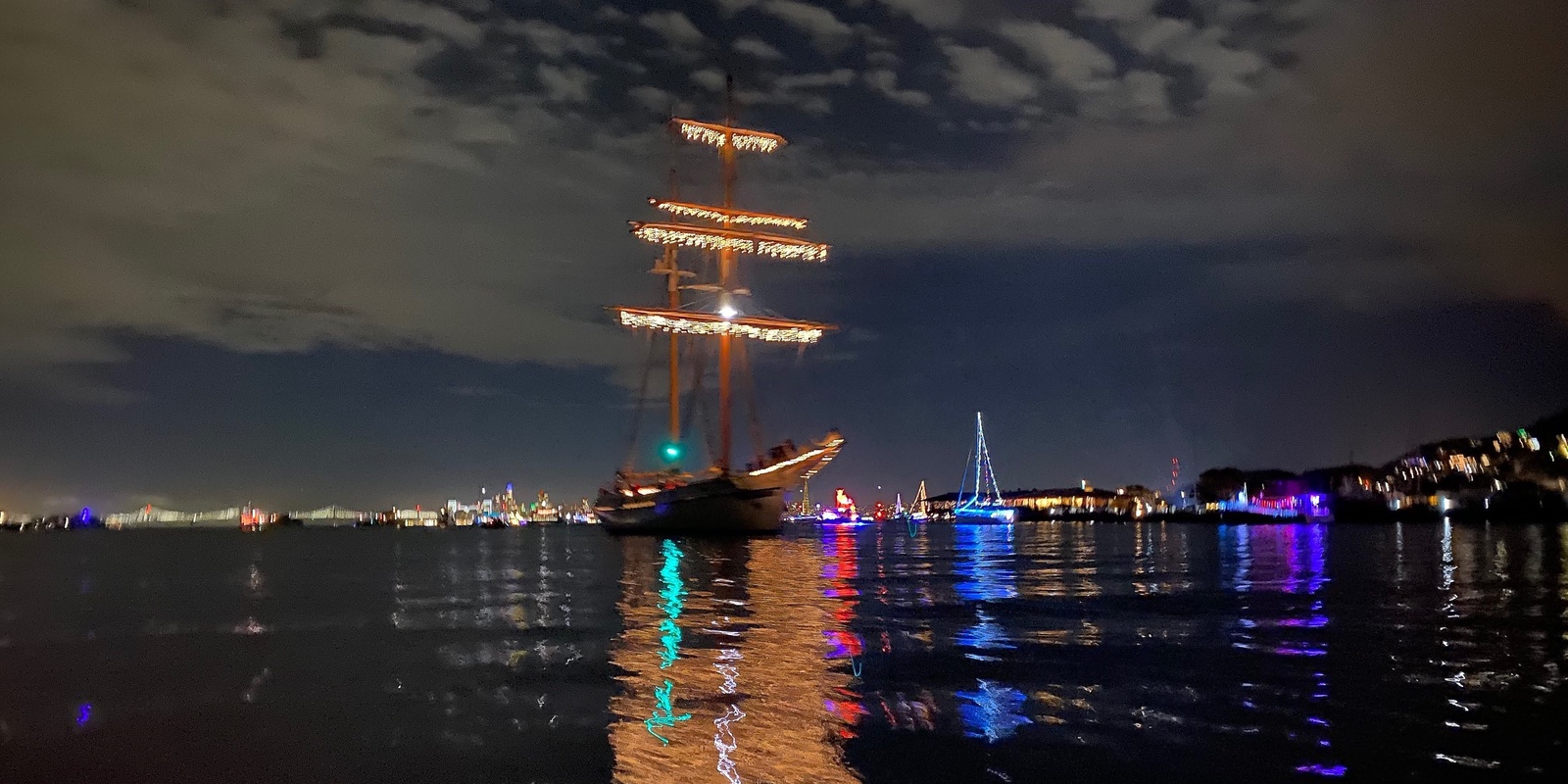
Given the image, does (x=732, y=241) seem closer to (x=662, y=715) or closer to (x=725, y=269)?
(x=725, y=269)

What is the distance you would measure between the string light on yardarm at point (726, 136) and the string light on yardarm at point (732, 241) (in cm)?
1080

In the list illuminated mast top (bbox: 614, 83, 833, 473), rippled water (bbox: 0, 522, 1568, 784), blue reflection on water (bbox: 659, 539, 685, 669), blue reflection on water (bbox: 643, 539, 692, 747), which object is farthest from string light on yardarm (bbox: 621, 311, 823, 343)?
rippled water (bbox: 0, 522, 1568, 784)

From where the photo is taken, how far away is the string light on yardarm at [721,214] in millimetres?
92375

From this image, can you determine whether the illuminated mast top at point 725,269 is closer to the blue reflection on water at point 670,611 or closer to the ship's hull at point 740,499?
the ship's hull at point 740,499

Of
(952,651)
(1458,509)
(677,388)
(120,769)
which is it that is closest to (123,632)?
(120,769)

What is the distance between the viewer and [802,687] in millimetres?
Answer: 13570

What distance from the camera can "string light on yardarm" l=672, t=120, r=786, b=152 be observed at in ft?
317

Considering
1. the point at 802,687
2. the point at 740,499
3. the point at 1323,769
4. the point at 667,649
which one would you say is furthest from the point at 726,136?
the point at 1323,769

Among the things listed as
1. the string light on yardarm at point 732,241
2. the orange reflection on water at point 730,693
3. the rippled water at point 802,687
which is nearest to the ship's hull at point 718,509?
the string light on yardarm at point 732,241

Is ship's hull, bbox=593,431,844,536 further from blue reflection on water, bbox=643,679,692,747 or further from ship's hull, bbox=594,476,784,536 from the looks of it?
blue reflection on water, bbox=643,679,692,747

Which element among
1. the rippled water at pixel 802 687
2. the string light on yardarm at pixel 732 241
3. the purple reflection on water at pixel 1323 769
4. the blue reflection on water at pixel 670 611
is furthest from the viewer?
the string light on yardarm at pixel 732 241

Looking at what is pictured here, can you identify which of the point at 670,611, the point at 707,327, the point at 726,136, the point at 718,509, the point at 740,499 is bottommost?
the point at 670,611

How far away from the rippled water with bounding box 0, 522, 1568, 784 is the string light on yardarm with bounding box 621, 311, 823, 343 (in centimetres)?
6356

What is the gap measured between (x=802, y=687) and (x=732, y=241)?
81.4 meters
